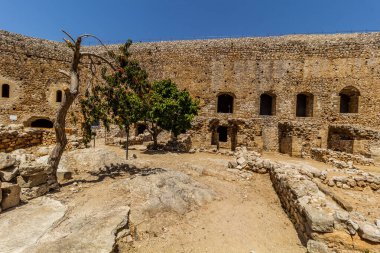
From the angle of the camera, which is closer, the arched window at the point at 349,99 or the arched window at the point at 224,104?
the arched window at the point at 349,99

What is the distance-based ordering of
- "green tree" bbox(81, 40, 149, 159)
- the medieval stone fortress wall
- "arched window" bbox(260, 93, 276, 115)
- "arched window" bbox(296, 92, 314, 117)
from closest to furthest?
"green tree" bbox(81, 40, 149, 159), the medieval stone fortress wall, "arched window" bbox(296, 92, 314, 117), "arched window" bbox(260, 93, 276, 115)

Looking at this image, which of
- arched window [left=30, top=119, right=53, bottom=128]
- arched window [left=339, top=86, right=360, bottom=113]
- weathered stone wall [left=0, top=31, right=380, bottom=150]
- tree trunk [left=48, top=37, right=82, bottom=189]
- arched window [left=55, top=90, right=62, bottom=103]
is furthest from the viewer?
arched window [left=55, top=90, right=62, bottom=103]

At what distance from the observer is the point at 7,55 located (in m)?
18.2

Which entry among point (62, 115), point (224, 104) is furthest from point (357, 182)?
point (224, 104)

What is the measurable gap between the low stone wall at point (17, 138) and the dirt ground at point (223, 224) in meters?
5.58

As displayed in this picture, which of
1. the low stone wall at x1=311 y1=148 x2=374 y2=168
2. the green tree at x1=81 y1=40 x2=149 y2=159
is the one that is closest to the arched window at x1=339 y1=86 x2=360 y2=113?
the low stone wall at x1=311 y1=148 x2=374 y2=168

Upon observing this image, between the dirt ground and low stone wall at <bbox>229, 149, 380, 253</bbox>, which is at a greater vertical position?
low stone wall at <bbox>229, 149, 380, 253</bbox>

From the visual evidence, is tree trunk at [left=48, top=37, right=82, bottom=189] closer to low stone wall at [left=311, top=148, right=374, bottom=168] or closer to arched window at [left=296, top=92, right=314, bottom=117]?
low stone wall at [left=311, top=148, right=374, bottom=168]

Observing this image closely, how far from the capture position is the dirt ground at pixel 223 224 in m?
4.95

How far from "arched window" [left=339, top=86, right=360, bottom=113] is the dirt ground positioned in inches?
615

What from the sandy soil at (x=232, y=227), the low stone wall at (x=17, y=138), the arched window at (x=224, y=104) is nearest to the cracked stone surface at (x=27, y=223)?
the sandy soil at (x=232, y=227)

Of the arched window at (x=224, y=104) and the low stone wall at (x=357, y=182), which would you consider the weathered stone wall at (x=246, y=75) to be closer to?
the arched window at (x=224, y=104)

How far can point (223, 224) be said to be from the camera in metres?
5.88

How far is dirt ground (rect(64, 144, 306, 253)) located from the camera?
4949 millimetres
